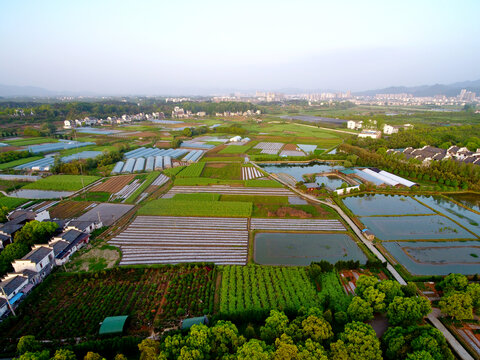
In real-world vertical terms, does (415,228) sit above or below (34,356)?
below

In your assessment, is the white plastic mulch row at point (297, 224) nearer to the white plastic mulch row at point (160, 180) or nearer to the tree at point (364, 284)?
the tree at point (364, 284)

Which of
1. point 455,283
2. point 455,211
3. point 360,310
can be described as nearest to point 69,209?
point 360,310

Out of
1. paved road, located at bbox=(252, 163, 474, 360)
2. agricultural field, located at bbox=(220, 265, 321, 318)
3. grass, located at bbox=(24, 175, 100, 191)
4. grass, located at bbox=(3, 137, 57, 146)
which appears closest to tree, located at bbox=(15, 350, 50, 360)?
agricultural field, located at bbox=(220, 265, 321, 318)

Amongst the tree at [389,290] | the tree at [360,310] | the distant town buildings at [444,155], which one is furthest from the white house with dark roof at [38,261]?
the distant town buildings at [444,155]

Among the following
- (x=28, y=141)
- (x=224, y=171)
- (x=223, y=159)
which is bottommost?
(x=224, y=171)

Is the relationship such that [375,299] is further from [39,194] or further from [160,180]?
[39,194]

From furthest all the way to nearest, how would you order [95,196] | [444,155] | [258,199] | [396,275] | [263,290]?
[444,155], [95,196], [258,199], [396,275], [263,290]

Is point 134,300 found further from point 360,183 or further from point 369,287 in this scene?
point 360,183
